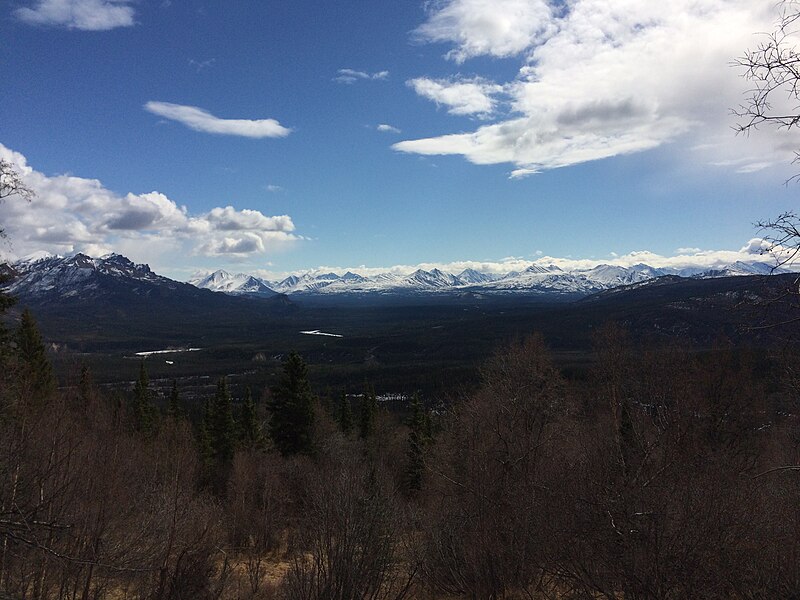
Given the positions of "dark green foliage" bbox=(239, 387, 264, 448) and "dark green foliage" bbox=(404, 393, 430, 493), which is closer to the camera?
"dark green foliage" bbox=(404, 393, 430, 493)

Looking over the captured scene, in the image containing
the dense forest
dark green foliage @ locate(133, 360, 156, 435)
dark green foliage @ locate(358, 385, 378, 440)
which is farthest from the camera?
dark green foliage @ locate(358, 385, 378, 440)

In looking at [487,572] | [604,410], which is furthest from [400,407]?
[487,572]

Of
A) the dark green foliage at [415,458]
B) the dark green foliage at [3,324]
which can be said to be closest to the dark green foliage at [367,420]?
the dark green foliage at [415,458]

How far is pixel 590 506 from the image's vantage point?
27.0 feet

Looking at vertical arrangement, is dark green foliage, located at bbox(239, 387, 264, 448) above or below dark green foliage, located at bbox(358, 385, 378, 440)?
above

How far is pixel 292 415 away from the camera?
33750 mm

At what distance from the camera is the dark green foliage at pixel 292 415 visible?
110 ft

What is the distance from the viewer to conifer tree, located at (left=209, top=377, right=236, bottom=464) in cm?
4053

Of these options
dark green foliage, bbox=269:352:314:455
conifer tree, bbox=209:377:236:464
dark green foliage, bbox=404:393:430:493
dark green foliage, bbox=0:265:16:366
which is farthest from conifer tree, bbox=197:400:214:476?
dark green foliage, bbox=0:265:16:366

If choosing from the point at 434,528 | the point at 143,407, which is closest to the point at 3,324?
the point at 434,528

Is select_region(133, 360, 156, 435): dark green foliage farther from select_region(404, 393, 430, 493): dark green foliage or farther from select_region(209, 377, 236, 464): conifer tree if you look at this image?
select_region(404, 393, 430, 493): dark green foliage

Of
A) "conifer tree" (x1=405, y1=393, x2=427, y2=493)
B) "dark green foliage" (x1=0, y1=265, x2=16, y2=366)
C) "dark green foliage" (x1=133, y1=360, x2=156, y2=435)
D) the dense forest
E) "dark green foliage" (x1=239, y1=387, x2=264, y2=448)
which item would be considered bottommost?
"conifer tree" (x1=405, y1=393, x2=427, y2=493)

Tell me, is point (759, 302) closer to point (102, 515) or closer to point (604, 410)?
point (102, 515)

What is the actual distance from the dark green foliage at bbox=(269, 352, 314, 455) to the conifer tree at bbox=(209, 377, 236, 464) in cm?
899
